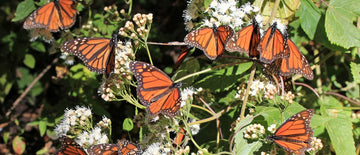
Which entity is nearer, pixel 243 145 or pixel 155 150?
pixel 243 145

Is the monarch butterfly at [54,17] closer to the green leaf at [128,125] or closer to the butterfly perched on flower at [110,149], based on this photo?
the green leaf at [128,125]

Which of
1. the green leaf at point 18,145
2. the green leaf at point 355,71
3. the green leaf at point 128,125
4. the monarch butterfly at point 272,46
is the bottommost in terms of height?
the green leaf at point 18,145

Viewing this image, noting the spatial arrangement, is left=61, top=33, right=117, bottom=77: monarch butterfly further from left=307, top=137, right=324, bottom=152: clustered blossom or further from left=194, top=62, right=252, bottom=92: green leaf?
left=307, top=137, right=324, bottom=152: clustered blossom

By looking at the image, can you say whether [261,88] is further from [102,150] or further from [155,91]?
[102,150]

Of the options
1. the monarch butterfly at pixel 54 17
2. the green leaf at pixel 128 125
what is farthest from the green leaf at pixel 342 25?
the monarch butterfly at pixel 54 17

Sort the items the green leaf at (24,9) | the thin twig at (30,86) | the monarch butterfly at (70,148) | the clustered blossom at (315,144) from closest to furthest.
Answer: the clustered blossom at (315,144) < the monarch butterfly at (70,148) < the green leaf at (24,9) < the thin twig at (30,86)

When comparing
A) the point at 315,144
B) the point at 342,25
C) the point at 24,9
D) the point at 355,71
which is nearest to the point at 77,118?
the point at 24,9

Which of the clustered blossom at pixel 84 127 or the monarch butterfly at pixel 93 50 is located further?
the monarch butterfly at pixel 93 50

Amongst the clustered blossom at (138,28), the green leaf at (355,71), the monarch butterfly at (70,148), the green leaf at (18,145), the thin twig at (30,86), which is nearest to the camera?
the monarch butterfly at (70,148)
